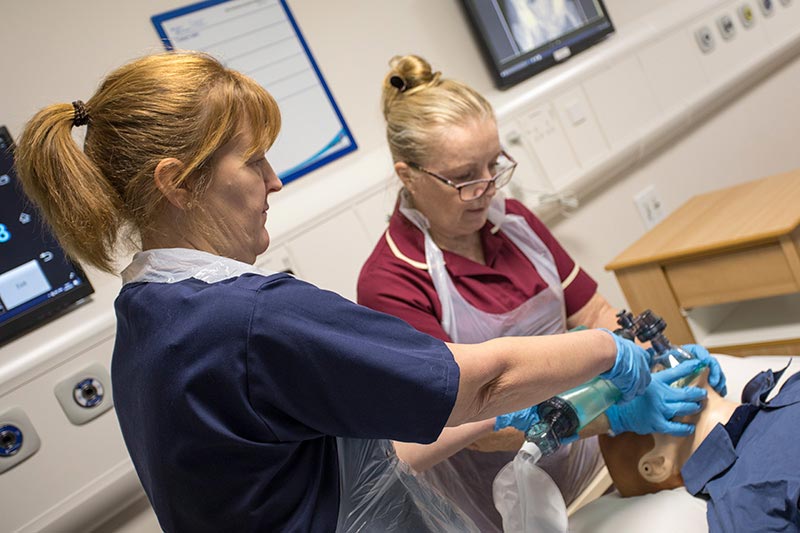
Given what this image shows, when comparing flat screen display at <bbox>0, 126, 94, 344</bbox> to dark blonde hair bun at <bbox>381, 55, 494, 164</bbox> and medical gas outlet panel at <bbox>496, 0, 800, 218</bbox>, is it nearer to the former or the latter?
dark blonde hair bun at <bbox>381, 55, 494, 164</bbox>

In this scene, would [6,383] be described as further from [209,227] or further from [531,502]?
[531,502]

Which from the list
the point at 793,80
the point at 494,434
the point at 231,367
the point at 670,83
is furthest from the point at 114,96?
the point at 793,80

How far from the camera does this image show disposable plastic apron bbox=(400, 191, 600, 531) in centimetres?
162

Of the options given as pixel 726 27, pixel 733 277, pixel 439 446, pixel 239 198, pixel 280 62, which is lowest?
pixel 733 277

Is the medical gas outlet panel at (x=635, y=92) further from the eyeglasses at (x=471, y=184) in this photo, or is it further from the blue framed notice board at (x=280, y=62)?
the eyeglasses at (x=471, y=184)

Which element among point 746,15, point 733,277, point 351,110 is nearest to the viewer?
point 733,277

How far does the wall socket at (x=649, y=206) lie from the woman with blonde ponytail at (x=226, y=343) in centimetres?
182

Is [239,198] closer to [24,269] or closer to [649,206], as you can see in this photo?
[24,269]

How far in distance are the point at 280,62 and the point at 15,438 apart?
1.16 metres

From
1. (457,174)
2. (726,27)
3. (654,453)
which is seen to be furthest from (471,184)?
(726,27)

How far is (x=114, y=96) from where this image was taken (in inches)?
37.8

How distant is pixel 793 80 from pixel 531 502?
309cm

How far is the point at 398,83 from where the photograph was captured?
69.0 inches

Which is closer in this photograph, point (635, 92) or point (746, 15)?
point (635, 92)
